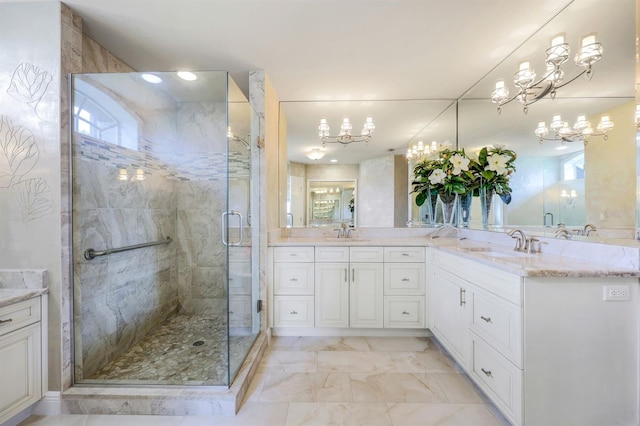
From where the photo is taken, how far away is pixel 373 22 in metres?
1.79

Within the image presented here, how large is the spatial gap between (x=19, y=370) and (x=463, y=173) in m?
3.53

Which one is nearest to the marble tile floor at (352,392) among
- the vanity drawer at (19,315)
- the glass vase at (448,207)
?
the vanity drawer at (19,315)

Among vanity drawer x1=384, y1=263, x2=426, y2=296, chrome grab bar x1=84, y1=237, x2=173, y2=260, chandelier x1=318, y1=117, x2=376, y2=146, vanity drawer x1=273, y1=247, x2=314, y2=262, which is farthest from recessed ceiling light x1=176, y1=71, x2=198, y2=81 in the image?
vanity drawer x1=384, y1=263, x2=426, y2=296

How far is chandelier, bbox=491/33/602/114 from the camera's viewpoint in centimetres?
153

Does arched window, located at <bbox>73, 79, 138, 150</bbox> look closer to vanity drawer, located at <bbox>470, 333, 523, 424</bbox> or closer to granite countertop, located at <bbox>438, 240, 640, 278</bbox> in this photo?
granite countertop, located at <bbox>438, 240, 640, 278</bbox>

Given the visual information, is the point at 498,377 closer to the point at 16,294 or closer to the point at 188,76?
the point at 16,294

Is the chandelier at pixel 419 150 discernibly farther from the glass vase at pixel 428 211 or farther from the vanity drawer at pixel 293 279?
the vanity drawer at pixel 293 279

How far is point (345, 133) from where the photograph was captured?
3.05 meters

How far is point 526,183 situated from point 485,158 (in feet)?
1.53

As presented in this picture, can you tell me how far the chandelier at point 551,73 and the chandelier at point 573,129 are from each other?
201 mm

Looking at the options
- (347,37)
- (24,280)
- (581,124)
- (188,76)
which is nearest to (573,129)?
(581,124)

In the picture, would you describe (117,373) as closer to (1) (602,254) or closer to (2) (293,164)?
(2) (293,164)

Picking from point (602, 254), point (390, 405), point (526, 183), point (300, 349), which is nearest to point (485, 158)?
point (526, 183)

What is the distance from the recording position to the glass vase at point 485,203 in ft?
8.06
